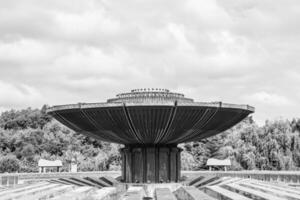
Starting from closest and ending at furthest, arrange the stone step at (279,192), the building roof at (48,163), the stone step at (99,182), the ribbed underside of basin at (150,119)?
the stone step at (279,192), the ribbed underside of basin at (150,119), the stone step at (99,182), the building roof at (48,163)

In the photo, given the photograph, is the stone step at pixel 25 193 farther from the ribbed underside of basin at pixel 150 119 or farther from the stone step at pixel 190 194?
the stone step at pixel 190 194

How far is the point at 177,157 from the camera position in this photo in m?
12.3

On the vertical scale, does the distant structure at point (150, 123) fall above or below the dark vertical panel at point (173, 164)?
above

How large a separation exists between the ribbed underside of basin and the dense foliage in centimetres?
1603

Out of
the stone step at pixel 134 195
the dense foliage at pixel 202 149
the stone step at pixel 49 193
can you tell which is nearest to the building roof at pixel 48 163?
the stone step at pixel 49 193

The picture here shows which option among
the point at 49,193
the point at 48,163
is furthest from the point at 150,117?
the point at 48,163

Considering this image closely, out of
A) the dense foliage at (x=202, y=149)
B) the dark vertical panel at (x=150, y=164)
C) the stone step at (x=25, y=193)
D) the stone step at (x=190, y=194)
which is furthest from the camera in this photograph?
the dense foliage at (x=202, y=149)

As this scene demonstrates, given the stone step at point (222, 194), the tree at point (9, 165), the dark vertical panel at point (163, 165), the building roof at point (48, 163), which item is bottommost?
the stone step at point (222, 194)

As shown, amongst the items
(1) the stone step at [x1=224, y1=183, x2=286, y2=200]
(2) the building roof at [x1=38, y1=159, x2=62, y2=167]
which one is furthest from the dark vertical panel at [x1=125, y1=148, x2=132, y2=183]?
(2) the building roof at [x1=38, y1=159, x2=62, y2=167]

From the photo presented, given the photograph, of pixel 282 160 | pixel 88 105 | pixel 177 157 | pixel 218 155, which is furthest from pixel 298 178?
pixel 218 155

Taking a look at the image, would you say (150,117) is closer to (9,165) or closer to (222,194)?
(222,194)

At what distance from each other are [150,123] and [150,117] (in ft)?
0.77

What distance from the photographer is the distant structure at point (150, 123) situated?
1023 cm

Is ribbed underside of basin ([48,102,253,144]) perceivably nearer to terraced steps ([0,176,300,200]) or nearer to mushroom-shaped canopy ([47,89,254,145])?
mushroom-shaped canopy ([47,89,254,145])
